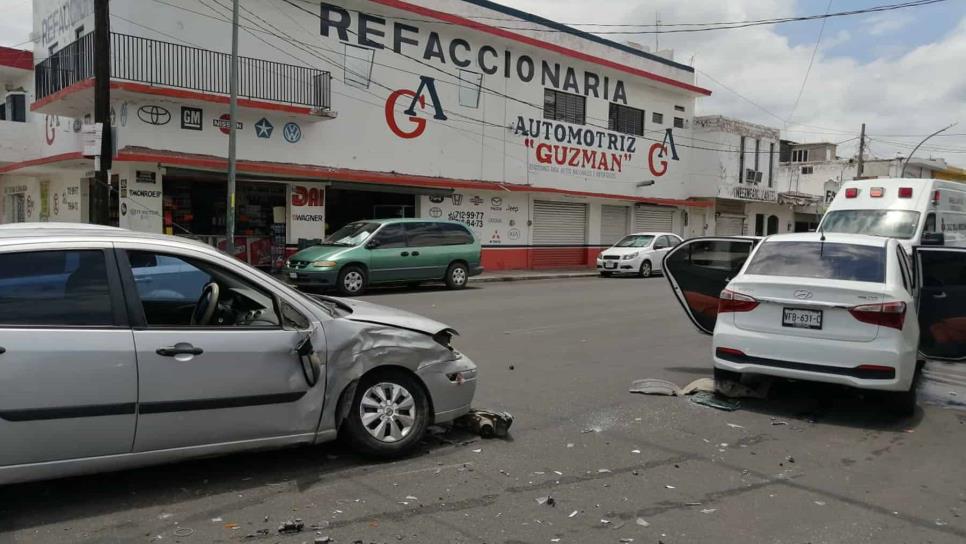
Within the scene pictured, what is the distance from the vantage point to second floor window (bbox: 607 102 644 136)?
103 ft

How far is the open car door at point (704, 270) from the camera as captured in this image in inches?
329

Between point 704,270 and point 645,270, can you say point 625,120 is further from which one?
point 704,270

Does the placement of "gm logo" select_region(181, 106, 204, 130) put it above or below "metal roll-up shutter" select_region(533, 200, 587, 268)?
above

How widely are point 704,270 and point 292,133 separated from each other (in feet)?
49.6

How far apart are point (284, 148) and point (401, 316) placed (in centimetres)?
1629

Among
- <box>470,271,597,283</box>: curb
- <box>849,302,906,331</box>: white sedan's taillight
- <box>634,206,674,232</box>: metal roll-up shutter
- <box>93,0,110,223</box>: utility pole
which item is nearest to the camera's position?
<box>849,302,906,331</box>: white sedan's taillight

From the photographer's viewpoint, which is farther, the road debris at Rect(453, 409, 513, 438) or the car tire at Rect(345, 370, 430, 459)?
the road debris at Rect(453, 409, 513, 438)

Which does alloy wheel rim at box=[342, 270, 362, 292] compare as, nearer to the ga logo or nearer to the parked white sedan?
the ga logo

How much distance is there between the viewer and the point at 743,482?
502 cm

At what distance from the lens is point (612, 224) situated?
108 ft

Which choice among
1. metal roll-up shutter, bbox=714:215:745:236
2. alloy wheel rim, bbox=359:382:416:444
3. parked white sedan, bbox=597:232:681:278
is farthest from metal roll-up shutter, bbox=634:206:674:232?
alloy wheel rim, bbox=359:382:416:444

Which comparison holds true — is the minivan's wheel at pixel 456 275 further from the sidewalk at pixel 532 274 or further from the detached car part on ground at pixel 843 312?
the detached car part on ground at pixel 843 312

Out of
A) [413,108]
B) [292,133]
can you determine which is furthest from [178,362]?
[413,108]

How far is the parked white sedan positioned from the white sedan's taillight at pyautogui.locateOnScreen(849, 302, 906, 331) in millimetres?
19323
